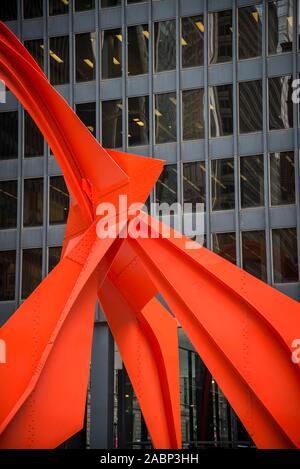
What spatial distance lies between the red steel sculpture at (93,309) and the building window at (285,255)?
47.5ft

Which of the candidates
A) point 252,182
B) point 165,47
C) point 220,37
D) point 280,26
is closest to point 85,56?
point 165,47

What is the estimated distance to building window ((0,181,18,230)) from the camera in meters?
34.8

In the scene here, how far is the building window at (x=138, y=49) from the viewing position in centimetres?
3394

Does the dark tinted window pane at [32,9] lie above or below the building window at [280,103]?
above

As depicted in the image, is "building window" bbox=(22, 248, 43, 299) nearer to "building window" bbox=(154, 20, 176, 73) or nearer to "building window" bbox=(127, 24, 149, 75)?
"building window" bbox=(127, 24, 149, 75)

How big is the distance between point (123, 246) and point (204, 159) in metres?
16.2

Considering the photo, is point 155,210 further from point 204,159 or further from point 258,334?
point 258,334

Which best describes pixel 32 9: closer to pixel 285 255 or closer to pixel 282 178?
pixel 282 178

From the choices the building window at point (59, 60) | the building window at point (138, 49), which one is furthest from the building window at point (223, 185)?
the building window at point (59, 60)

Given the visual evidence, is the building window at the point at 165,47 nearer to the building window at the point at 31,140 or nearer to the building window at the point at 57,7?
the building window at the point at 57,7

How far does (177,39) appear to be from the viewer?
33438 millimetres

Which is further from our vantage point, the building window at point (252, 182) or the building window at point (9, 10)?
the building window at point (9, 10)

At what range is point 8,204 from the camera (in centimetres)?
3503
